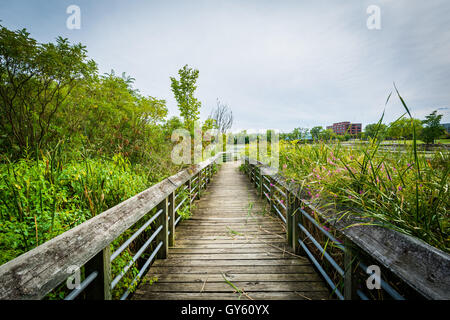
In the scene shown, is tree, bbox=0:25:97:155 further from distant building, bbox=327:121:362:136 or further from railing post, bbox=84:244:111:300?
distant building, bbox=327:121:362:136

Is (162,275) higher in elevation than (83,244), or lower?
lower

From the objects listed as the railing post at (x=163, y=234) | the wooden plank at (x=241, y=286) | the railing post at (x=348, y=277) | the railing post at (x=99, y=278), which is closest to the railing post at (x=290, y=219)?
the wooden plank at (x=241, y=286)

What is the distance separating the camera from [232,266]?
6.31ft

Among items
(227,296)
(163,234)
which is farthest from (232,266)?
(163,234)

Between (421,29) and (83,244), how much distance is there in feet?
12.4

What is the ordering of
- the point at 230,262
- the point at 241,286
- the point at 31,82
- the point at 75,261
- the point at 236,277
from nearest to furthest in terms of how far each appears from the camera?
the point at 75,261 → the point at 241,286 → the point at 236,277 → the point at 230,262 → the point at 31,82

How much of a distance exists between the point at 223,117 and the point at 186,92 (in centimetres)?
1069

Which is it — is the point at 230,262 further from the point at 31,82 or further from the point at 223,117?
the point at 223,117

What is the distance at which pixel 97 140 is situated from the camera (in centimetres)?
309

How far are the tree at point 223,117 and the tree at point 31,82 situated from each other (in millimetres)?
13956

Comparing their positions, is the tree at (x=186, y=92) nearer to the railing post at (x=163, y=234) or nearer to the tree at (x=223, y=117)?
the railing post at (x=163, y=234)

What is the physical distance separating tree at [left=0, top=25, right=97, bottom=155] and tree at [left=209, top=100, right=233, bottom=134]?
13956mm
